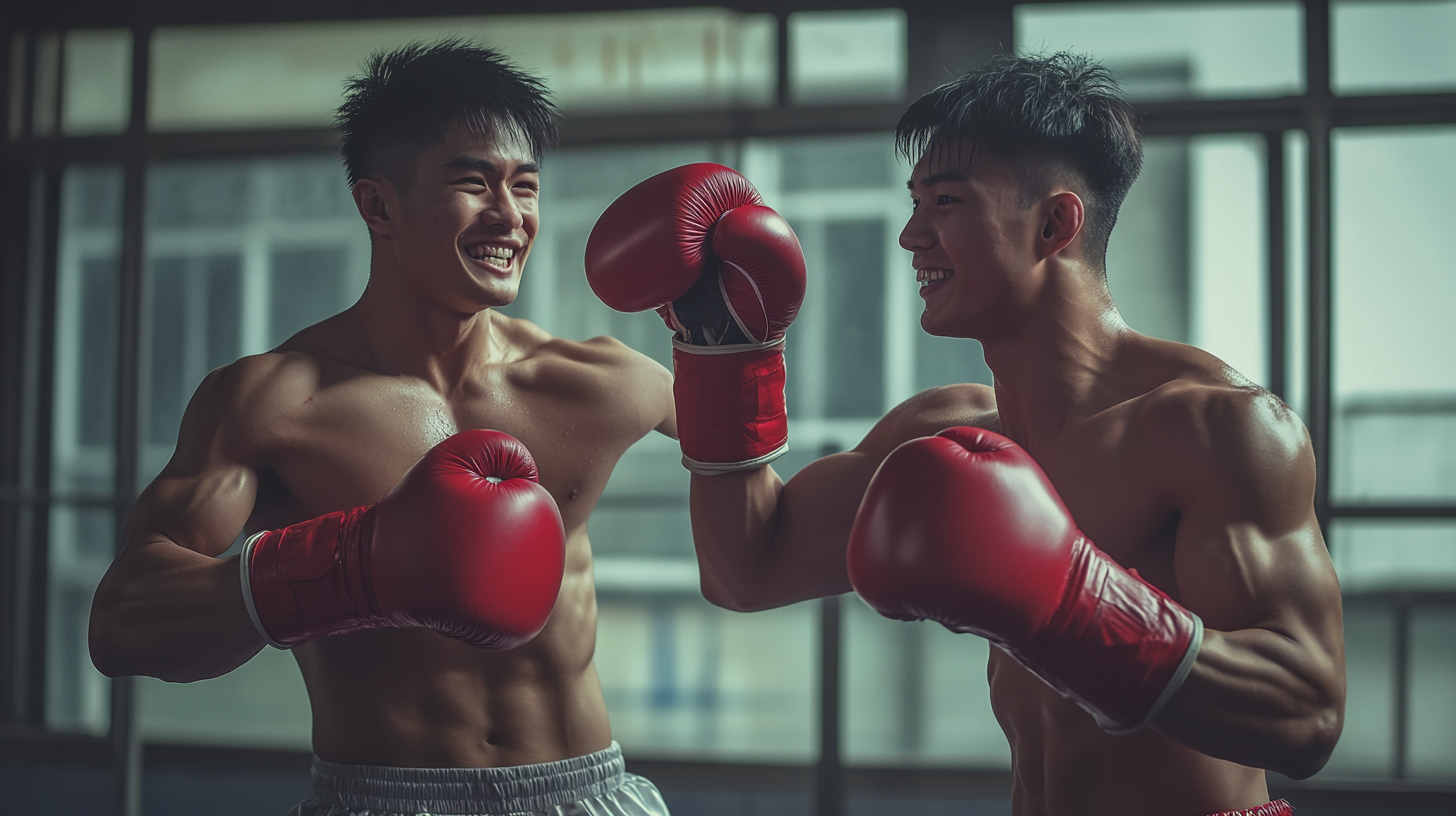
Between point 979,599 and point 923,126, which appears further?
point 923,126

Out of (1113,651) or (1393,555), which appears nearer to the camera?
(1113,651)

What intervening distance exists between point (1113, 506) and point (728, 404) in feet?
1.81

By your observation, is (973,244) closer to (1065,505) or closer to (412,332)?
(1065,505)

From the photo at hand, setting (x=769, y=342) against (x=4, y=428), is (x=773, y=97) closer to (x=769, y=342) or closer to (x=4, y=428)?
(x=769, y=342)

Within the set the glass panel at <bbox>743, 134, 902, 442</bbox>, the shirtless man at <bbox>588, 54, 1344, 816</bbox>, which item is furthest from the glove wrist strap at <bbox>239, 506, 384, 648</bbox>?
the glass panel at <bbox>743, 134, 902, 442</bbox>

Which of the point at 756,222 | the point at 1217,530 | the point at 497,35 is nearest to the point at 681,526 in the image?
the point at 497,35

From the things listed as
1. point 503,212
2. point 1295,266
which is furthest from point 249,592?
point 1295,266

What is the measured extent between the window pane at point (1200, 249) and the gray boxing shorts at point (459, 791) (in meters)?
2.61

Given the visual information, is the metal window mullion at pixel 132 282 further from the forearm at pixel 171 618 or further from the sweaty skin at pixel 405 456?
the forearm at pixel 171 618

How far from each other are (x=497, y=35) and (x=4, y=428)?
2.44 meters

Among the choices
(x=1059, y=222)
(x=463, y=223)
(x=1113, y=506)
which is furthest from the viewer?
(x=463, y=223)

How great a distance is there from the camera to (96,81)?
3867mm

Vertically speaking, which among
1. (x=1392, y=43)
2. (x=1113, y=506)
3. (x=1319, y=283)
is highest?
(x=1392, y=43)

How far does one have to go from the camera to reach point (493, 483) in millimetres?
1268
